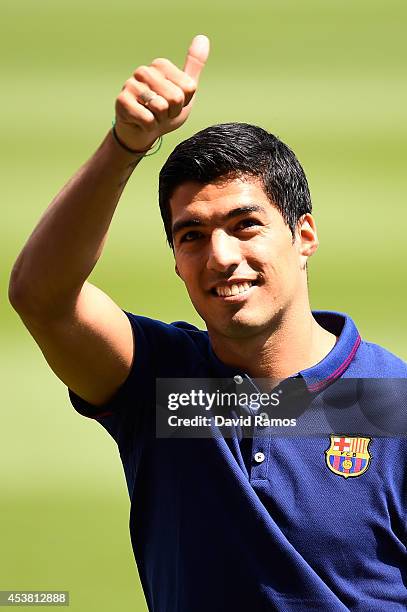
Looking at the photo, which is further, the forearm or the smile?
the smile

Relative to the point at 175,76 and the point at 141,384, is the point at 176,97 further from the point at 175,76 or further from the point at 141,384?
the point at 141,384

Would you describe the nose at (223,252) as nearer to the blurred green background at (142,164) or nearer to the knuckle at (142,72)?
the knuckle at (142,72)

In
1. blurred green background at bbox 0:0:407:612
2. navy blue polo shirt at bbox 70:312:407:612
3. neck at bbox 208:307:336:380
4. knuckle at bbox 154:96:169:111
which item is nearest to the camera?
knuckle at bbox 154:96:169:111

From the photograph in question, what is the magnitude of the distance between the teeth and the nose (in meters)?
0.02

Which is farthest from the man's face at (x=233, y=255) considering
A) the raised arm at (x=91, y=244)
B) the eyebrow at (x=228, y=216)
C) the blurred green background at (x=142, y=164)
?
the blurred green background at (x=142, y=164)

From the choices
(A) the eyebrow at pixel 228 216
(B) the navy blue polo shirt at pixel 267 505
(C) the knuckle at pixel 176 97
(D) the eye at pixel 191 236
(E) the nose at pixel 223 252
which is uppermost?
(C) the knuckle at pixel 176 97

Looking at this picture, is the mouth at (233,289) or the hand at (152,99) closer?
the hand at (152,99)

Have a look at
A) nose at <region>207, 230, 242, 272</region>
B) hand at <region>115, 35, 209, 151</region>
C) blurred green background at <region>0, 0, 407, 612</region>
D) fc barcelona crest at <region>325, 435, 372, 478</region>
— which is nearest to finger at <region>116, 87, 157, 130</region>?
hand at <region>115, 35, 209, 151</region>

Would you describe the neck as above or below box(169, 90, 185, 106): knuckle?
below

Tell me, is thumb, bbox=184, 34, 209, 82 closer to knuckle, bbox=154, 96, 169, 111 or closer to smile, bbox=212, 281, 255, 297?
knuckle, bbox=154, 96, 169, 111

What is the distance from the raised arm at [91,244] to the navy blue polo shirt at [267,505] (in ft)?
0.21

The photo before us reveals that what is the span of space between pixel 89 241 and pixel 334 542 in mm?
468

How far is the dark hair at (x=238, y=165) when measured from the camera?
1415mm

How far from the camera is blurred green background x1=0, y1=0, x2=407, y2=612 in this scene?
6.24 feet
